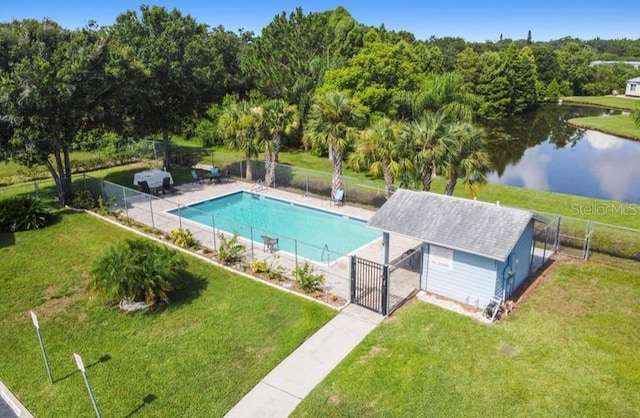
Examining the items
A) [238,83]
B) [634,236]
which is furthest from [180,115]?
[634,236]

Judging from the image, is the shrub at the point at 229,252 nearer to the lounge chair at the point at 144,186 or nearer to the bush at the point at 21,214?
the bush at the point at 21,214

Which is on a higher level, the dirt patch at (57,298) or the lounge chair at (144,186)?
the lounge chair at (144,186)

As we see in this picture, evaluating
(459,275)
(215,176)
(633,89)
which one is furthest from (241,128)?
(633,89)

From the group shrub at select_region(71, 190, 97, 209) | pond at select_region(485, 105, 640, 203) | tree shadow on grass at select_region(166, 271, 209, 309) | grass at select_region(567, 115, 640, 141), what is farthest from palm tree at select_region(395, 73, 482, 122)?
grass at select_region(567, 115, 640, 141)

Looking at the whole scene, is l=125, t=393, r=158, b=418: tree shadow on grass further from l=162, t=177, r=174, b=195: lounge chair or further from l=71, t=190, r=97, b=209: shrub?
l=162, t=177, r=174, b=195: lounge chair

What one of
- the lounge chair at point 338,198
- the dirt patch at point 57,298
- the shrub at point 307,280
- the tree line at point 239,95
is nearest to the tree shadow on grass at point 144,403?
the dirt patch at point 57,298

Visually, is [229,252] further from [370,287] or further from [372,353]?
[372,353]
